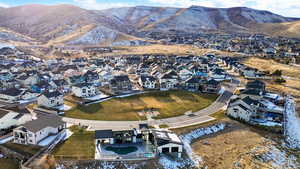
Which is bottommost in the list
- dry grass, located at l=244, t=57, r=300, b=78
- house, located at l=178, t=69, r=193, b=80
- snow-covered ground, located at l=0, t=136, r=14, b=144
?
snow-covered ground, located at l=0, t=136, r=14, b=144

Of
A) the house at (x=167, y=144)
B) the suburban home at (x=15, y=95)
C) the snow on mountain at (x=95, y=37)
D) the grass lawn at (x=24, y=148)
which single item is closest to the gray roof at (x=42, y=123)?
the grass lawn at (x=24, y=148)

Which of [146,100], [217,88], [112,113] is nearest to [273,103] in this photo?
[217,88]

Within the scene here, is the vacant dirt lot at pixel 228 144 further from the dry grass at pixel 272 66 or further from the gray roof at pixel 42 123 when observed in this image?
the dry grass at pixel 272 66

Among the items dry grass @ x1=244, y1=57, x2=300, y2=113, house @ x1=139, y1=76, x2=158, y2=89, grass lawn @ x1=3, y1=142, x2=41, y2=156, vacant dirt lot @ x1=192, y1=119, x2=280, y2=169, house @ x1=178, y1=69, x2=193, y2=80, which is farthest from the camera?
house @ x1=178, y1=69, x2=193, y2=80

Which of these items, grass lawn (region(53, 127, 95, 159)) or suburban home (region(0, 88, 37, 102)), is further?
suburban home (region(0, 88, 37, 102))

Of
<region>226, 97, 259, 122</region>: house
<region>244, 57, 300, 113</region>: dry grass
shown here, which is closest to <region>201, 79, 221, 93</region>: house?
<region>226, 97, 259, 122</region>: house

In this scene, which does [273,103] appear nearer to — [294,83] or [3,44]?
[294,83]

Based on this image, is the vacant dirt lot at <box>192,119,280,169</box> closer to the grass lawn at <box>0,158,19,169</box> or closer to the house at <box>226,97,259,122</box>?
the house at <box>226,97,259,122</box>
